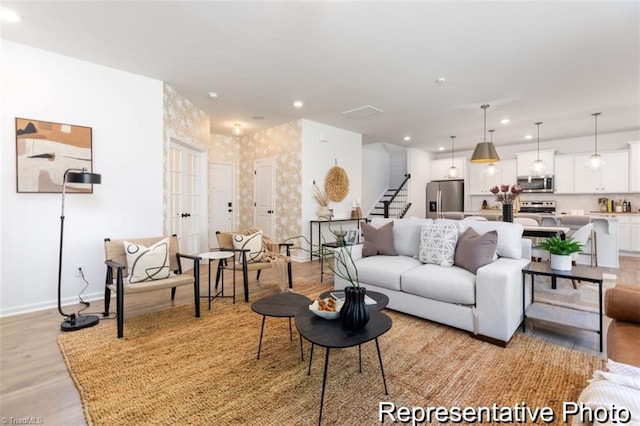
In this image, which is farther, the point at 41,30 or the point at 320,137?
the point at 320,137

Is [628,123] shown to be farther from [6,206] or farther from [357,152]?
[6,206]

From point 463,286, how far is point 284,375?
5.27 feet

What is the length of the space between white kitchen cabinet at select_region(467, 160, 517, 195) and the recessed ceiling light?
874 centimetres

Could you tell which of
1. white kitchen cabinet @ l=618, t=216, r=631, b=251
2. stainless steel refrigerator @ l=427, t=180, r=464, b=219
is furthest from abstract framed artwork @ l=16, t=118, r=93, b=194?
white kitchen cabinet @ l=618, t=216, r=631, b=251

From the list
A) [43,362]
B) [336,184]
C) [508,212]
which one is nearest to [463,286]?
[508,212]

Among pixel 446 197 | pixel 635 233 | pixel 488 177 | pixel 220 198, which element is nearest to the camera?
pixel 635 233

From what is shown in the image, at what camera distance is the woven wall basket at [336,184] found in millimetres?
6027

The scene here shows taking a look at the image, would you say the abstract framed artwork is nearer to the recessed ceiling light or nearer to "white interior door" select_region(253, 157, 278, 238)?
the recessed ceiling light

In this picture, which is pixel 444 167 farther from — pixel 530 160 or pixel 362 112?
pixel 362 112

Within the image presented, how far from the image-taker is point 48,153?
3117 millimetres

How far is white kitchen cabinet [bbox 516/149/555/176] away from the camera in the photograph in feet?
22.5

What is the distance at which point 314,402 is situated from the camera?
168cm

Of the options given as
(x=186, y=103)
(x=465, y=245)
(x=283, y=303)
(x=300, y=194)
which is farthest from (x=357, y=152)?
(x=283, y=303)

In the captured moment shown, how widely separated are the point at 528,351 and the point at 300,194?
4.14 metres
